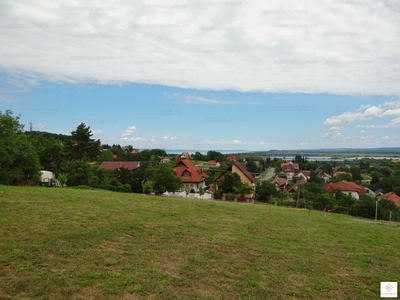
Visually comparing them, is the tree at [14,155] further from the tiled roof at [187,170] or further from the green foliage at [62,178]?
the tiled roof at [187,170]

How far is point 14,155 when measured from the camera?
Result: 68.5ft

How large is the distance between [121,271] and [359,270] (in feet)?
16.9

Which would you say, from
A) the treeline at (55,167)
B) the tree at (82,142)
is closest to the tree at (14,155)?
the treeline at (55,167)

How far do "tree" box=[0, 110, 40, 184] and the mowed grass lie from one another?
11.7 meters

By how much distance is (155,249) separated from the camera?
6816 mm

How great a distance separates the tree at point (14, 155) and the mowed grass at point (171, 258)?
1168 cm

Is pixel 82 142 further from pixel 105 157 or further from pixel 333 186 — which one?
pixel 333 186

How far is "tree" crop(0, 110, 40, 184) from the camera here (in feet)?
65.3

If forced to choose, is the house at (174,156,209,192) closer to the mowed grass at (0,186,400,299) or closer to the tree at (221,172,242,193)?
the tree at (221,172,242,193)

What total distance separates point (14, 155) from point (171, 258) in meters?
19.2

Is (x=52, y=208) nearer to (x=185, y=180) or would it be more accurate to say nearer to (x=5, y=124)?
(x=5, y=124)

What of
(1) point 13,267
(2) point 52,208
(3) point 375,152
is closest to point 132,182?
(2) point 52,208

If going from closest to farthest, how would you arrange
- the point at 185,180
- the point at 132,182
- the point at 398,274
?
the point at 398,274
the point at 132,182
the point at 185,180

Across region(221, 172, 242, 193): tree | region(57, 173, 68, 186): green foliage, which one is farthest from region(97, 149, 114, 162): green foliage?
region(221, 172, 242, 193): tree
